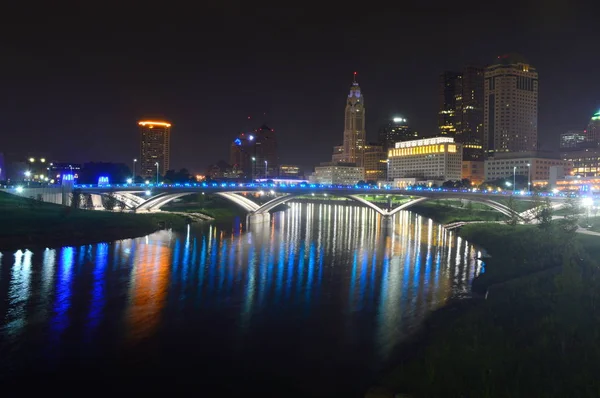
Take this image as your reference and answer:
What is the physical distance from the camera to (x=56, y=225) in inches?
1897

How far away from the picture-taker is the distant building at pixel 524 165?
458 ft

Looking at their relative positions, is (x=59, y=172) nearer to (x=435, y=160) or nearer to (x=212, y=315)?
(x=435, y=160)

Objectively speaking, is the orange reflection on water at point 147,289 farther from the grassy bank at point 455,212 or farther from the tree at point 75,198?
the grassy bank at point 455,212

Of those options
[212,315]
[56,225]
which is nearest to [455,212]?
[56,225]

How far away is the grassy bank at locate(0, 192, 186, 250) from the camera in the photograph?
142 ft

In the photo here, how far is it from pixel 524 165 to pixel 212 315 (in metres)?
139

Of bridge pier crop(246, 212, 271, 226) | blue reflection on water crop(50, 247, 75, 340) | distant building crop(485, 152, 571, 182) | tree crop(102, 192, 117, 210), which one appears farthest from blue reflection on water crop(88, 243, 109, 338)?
distant building crop(485, 152, 571, 182)

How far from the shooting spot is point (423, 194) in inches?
2736

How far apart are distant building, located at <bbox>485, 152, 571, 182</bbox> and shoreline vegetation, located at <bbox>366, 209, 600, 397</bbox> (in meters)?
121

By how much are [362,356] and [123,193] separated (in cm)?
6954

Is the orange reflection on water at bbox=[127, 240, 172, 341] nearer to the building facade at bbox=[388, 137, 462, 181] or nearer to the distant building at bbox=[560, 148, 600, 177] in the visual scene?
the building facade at bbox=[388, 137, 462, 181]

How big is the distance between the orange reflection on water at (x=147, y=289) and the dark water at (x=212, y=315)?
0.30ft

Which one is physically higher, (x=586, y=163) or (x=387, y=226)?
(x=586, y=163)

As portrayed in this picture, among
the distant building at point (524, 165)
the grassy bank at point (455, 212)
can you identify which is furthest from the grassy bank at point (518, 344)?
the distant building at point (524, 165)
